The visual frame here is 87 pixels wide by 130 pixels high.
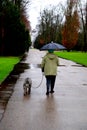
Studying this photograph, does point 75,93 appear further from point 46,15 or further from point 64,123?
point 46,15

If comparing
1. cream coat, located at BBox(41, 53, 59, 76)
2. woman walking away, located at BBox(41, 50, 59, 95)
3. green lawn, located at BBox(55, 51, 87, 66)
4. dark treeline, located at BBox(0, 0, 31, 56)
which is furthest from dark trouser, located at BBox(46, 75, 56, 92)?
dark treeline, located at BBox(0, 0, 31, 56)

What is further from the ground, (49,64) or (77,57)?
(49,64)

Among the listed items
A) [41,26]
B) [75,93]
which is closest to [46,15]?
[41,26]

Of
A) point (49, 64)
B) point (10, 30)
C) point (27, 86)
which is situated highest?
point (10, 30)

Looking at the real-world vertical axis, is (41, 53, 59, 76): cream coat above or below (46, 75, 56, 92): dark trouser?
above

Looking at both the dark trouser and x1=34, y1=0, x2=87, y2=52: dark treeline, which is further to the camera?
x1=34, y1=0, x2=87, y2=52: dark treeline

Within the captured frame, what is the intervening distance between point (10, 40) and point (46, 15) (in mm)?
68619

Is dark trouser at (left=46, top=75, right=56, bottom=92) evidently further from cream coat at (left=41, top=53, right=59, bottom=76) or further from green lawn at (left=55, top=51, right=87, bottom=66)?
green lawn at (left=55, top=51, right=87, bottom=66)

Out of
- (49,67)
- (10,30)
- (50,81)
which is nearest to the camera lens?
(49,67)

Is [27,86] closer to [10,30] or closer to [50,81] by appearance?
[50,81]

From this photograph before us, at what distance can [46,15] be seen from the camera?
125875 mm

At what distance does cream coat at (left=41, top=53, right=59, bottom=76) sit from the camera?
51.3 feet

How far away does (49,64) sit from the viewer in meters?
15.7

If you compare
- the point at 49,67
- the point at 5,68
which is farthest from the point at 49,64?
the point at 5,68
